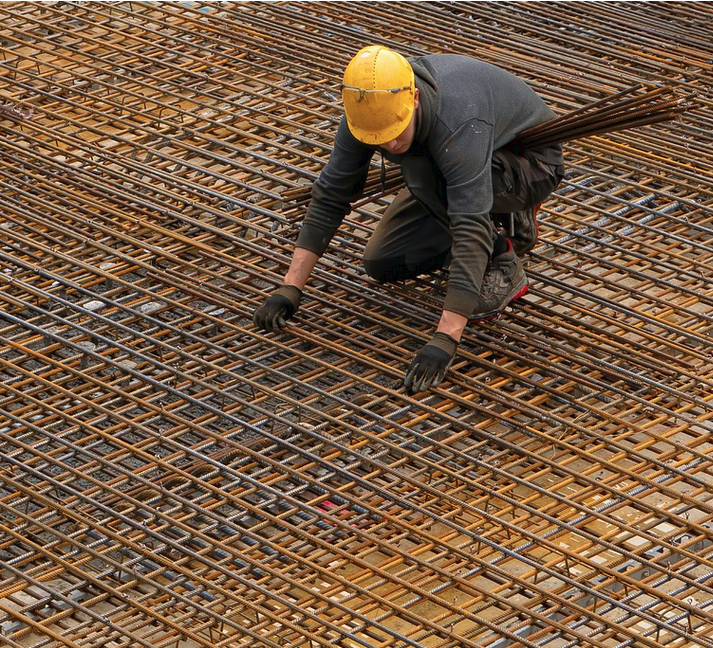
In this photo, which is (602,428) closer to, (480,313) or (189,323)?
(480,313)

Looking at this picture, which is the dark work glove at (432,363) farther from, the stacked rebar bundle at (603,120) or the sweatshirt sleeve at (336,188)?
the stacked rebar bundle at (603,120)

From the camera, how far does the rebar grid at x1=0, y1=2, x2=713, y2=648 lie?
11.9ft

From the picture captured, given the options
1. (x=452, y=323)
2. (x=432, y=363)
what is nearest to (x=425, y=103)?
(x=452, y=323)

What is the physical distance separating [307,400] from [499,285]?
0.83 m

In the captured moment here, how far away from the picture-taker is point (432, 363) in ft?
14.0

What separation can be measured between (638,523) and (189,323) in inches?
71.2

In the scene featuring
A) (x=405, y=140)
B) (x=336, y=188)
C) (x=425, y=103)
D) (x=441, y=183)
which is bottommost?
(x=336, y=188)

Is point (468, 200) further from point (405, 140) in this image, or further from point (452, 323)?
point (452, 323)

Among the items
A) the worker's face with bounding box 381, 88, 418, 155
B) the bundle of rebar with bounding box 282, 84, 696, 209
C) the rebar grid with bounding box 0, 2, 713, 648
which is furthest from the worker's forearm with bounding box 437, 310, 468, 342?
the bundle of rebar with bounding box 282, 84, 696, 209

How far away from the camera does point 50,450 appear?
13.6 ft

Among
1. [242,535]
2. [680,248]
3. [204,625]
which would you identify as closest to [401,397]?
[242,535]

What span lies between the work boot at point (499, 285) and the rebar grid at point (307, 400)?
109mm

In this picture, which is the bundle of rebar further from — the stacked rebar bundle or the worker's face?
the worker's face

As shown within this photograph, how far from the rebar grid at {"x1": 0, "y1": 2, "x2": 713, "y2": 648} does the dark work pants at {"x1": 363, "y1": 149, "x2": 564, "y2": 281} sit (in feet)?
0.45
